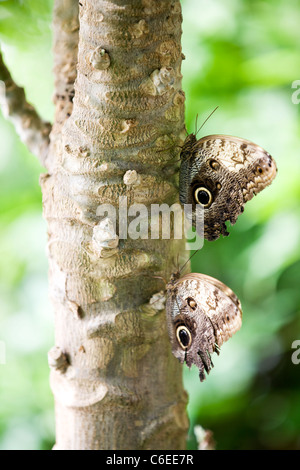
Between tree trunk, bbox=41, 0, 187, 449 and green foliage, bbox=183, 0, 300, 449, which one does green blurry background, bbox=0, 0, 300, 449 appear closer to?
green foliage, bbox=183, 0, 300, 449

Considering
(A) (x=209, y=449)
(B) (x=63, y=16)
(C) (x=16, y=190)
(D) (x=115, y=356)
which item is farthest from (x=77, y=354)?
(C) (x=16, y=190)

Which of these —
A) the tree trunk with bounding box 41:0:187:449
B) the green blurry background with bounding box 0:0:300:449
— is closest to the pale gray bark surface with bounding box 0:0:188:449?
the tree trunk with bounding box 41:0:187:449

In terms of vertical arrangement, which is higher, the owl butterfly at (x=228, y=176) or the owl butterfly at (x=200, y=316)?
the owl butterfly at (x=228, y=176)

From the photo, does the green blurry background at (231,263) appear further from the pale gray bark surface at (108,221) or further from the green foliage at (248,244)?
the pale gray bark surface at (108,221)

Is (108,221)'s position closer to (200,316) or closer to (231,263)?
(200,316)

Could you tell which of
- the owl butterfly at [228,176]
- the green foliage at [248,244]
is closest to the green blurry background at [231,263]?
the green foliage at [248,244]

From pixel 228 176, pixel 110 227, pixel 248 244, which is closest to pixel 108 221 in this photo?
pixel 110 227
